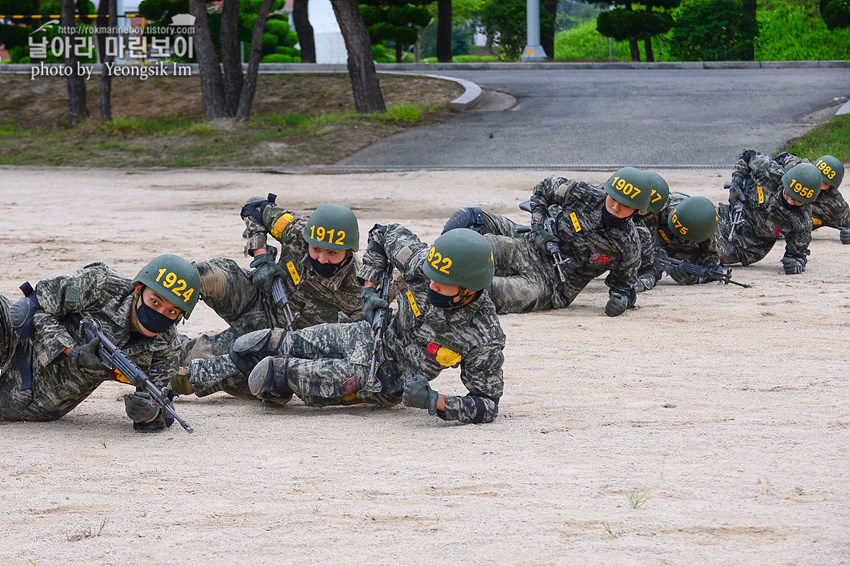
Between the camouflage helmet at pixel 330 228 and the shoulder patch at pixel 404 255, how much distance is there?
63 cm

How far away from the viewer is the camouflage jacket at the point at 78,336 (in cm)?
535

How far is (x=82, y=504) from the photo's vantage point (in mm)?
4363

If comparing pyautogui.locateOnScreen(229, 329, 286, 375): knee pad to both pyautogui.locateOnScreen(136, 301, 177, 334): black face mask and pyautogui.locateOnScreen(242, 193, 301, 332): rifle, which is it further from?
pyautogui.locateOnScreen(242, 193, 301, 332): rifle

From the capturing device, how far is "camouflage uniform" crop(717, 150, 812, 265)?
11.0m

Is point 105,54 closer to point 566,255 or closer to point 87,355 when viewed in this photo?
point 566,255

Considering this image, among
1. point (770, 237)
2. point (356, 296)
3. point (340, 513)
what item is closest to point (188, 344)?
point (356, 296)

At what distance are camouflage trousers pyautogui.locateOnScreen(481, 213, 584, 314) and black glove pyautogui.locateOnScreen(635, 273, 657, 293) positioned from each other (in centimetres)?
A: 76

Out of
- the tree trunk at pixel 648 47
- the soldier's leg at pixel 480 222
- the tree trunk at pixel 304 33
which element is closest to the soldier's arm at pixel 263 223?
the soldier's leg at pixel 480 222

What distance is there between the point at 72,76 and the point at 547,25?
17.4 metres

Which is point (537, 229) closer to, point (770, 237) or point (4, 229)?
point (770, 237)

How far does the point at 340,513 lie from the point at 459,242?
5.63 feet

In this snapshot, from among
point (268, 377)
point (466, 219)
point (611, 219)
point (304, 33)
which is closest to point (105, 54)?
point (304, 33)

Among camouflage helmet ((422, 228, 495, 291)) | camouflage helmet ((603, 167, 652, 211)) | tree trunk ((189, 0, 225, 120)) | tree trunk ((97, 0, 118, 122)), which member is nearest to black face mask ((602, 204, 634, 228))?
camouflage helmet ((603, 167, 652, 211))

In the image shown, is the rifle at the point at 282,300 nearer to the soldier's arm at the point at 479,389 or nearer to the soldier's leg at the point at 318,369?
the soldier's leg at the point at 318,369
